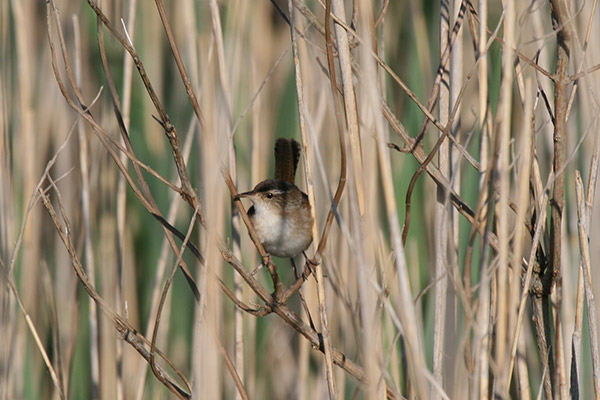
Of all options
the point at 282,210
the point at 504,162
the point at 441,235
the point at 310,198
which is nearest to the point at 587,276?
the point at 441,235

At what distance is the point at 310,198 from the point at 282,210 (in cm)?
78

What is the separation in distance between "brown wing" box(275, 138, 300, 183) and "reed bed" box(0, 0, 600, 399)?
79 mm

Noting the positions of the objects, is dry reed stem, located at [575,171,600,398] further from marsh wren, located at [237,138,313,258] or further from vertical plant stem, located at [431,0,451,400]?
marsh wren, located at [237,138,313,258]

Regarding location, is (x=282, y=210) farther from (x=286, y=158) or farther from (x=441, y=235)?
(x=441, y=235)

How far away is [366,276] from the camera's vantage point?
111cm

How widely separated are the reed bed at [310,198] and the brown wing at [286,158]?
79mm

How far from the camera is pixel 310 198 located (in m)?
1.34

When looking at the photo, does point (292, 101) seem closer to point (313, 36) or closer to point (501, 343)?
point (313, 36)

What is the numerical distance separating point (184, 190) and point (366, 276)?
1.28ft

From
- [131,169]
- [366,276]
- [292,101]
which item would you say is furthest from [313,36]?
[366,276]

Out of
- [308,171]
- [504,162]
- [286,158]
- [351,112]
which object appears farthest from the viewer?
[286,158]

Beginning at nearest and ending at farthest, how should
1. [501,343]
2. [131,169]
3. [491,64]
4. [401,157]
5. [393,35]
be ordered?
[501,343], [491,64], [401,157], [131,169], [393,35]

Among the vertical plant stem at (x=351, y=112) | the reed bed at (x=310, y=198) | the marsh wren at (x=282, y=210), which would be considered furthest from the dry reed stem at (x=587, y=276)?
the marsh wren at (x=282, y=210)

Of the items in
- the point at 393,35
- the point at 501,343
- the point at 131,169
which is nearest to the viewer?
the point at 501,343
